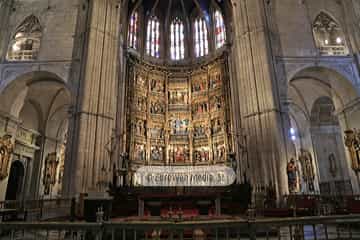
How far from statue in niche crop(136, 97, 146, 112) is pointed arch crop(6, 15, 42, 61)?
903 cm

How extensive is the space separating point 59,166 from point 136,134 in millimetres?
7522

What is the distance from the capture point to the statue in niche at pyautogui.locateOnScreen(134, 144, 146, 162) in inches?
840

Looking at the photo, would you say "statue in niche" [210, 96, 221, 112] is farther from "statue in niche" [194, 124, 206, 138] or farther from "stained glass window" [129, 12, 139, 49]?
"stained glass window" [129, 12, 139, 49]

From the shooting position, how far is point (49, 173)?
20359 millimetres

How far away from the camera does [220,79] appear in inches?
914

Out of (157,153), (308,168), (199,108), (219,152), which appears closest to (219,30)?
(199,108)

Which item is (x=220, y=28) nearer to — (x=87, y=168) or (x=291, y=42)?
(x=291, y=42)

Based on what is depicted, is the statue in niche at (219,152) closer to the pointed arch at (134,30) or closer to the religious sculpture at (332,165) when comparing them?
the religious sculpture at (332,165)

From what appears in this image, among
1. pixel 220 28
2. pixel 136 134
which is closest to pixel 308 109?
pixel 220 28

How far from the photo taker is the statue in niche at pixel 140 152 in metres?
21.3

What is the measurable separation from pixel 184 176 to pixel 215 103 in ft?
24.2

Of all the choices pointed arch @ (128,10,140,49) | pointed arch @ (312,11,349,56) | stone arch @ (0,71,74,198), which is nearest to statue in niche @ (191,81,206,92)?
pointed arch @ (128,10,140,49)

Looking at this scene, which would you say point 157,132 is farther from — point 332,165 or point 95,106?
point 332,165

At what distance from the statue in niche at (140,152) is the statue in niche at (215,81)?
884cm
